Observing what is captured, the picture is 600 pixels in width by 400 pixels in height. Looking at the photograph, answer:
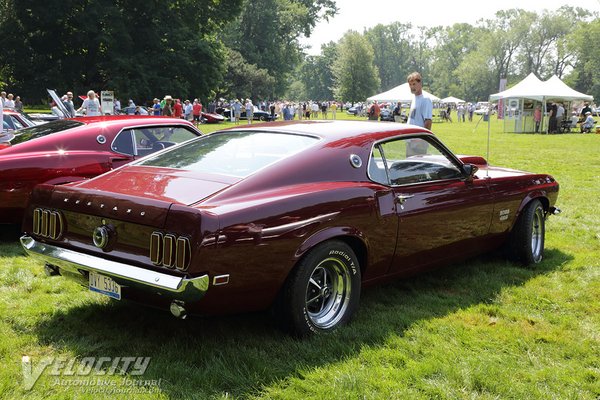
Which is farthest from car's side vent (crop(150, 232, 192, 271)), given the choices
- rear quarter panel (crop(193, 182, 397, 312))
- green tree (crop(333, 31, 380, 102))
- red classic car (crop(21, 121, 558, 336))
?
green tree (crop(333, 31, 380, 102))

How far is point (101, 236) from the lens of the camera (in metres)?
3.54

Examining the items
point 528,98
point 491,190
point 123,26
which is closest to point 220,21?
point 123,26

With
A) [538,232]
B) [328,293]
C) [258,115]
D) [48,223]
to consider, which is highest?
[48,223]

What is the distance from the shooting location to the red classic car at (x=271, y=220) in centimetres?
329

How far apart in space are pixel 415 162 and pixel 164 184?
1.98m

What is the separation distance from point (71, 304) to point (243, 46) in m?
62.8

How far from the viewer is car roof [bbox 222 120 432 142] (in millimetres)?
4359

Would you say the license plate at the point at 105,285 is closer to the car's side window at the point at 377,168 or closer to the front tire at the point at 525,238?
the car's side window at the point at 377,168

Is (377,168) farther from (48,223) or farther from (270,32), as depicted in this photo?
(270,32)

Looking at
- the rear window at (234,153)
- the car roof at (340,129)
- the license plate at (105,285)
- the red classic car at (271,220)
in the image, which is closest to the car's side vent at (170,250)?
the red classic car at (271,220)

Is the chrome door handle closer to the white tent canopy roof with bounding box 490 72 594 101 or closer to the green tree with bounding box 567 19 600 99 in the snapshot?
the white tent canopy roof with bounding box 490 72 594 101

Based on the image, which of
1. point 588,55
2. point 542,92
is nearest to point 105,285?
point 542,92

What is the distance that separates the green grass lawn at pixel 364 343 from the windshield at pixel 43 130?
1693 millimetres

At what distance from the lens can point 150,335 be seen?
12.7ft
